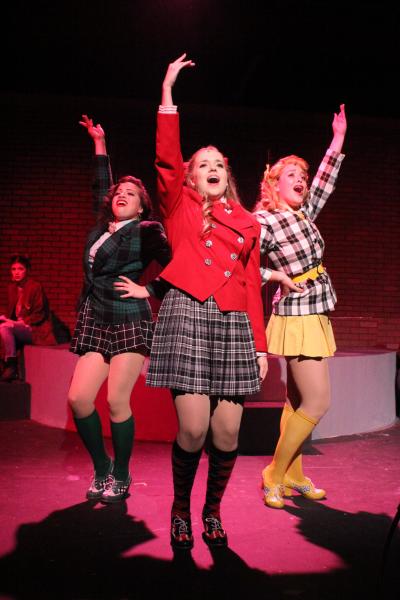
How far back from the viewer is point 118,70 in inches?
315

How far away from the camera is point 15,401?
606 centimetres

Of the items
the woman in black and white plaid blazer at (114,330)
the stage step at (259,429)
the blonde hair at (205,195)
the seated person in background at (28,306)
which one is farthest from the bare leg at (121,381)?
the seated person in background at (28,306)

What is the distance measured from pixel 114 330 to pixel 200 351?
2.74 feet

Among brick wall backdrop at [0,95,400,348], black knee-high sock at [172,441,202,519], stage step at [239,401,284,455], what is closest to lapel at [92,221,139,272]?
black knee-high sock at [172,441,202,519]

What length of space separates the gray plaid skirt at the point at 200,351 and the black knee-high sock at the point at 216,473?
10.1 inches

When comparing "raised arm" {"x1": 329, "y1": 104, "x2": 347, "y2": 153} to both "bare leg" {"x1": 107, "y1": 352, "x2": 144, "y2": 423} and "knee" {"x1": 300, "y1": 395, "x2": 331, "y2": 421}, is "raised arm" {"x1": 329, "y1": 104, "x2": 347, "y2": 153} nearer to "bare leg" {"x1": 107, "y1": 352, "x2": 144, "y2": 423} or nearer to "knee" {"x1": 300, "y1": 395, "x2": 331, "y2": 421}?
"knee" {"x1": 300, "y1": 395, "x2": 331, "y2": 421}

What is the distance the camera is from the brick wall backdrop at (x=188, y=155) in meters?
8.70

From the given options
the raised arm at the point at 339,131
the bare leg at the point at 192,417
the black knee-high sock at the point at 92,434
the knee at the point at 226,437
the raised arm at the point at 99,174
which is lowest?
the black knee-high sock at the point at 92,434

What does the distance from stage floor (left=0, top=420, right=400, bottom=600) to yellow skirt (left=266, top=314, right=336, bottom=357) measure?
76cm

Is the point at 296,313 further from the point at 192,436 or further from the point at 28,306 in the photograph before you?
the point at 28,306

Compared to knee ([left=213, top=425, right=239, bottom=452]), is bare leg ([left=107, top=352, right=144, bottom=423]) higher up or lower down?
higher up

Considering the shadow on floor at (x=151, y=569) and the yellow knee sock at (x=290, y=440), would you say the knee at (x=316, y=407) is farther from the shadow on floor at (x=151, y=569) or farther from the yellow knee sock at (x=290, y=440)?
the shadow on floor at (x=151, y=569)

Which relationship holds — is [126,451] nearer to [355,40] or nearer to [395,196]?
[355,40]

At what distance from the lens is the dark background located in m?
6.64
